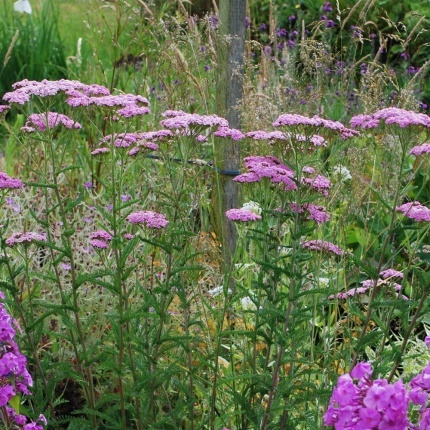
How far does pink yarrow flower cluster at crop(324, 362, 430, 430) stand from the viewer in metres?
1.22

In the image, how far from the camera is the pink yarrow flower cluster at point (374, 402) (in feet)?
4.00

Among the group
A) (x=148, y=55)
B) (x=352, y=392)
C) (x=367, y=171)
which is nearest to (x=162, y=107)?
(x=148, y=55)

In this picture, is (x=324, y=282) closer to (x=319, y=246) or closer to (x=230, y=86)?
(x=319, y=246)

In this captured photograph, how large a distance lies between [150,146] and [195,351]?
0.74 meters

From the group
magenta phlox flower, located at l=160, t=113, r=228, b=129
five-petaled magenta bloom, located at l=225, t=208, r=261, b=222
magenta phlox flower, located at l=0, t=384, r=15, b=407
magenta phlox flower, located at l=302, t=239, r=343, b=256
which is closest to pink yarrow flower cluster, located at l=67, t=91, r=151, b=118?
magenta phlox flower, located at l=160, t=113, r=228, b=129

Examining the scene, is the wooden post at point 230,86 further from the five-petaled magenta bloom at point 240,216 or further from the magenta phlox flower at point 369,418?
the magenta phlox flower at point 369,418

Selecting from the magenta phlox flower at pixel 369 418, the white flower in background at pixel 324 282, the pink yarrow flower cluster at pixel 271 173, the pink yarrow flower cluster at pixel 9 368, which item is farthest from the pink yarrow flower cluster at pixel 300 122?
the magenta phlox flower at pixel 369 418

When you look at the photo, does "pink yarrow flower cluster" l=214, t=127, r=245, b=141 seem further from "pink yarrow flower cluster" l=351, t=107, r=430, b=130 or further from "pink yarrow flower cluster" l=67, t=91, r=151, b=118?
"pink yarrow flower cluster" l=351, t=107, r=430, b=130

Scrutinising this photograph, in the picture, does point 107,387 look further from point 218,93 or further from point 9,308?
point 218,93

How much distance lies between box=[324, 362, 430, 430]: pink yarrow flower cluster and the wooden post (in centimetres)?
207

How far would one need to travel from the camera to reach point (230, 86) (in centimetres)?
357

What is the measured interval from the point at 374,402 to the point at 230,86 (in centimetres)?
251

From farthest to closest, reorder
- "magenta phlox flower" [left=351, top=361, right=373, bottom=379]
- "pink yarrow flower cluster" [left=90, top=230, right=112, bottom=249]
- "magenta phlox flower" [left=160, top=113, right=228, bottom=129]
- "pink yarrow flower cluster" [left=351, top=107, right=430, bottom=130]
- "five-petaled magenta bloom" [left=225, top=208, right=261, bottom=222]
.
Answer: "pink yarrow flower cluster" [left=90, top=230, right=112, bottom=249] → "five-petaled magenta bloom" [left=225, top=208, right=261, bottom=222] → "magenta phlox flower" [left=160, top=113, right=228, bottom=129] → "pink yarrow flower cluster" [left=351, top=107, right=430, bottom=130] → "magenta phlox flower" [left=351, top=361, right=373, bottom=379]

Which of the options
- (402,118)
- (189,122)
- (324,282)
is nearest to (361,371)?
(402,118)
